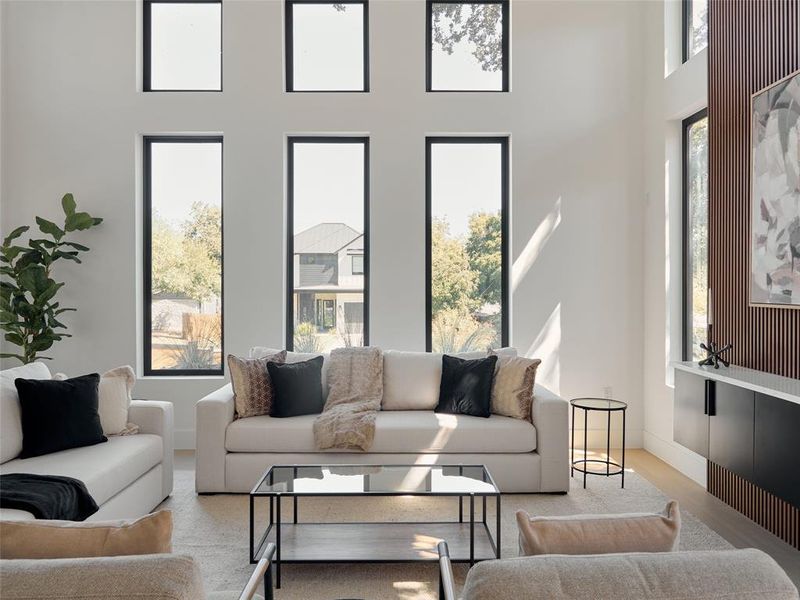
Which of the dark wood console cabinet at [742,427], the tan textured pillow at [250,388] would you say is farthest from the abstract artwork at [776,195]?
the tan textured pillow at [250,388]

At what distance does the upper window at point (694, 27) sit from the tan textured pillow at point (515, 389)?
2624 millimetres

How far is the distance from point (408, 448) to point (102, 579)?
300 centimetres

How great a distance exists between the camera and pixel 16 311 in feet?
15.5

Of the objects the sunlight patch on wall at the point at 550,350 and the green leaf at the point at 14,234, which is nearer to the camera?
the green leaf at the point at 14,234

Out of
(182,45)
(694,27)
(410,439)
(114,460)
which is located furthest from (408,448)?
(182,45)

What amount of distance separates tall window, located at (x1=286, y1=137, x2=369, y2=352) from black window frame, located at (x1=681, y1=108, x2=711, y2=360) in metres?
2.56

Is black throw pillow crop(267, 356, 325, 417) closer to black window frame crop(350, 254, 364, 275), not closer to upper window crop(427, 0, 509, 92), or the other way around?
black window frame crop(350, 254, 364, 275)

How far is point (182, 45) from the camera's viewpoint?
207 inches

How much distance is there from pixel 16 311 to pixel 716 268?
5.11m

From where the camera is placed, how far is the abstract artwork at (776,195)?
3.06 metres

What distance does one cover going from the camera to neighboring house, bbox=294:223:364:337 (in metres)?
5.28

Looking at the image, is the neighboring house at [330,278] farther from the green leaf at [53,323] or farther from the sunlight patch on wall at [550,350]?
the green leaf at [53,323]

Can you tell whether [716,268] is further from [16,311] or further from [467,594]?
[16,311]

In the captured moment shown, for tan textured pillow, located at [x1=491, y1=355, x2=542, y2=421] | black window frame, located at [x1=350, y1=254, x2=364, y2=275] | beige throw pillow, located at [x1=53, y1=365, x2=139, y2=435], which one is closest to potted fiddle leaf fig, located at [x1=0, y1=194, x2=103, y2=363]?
beige throw pillow, located at [x1=53, y1=365, x2=139, y2=435]
